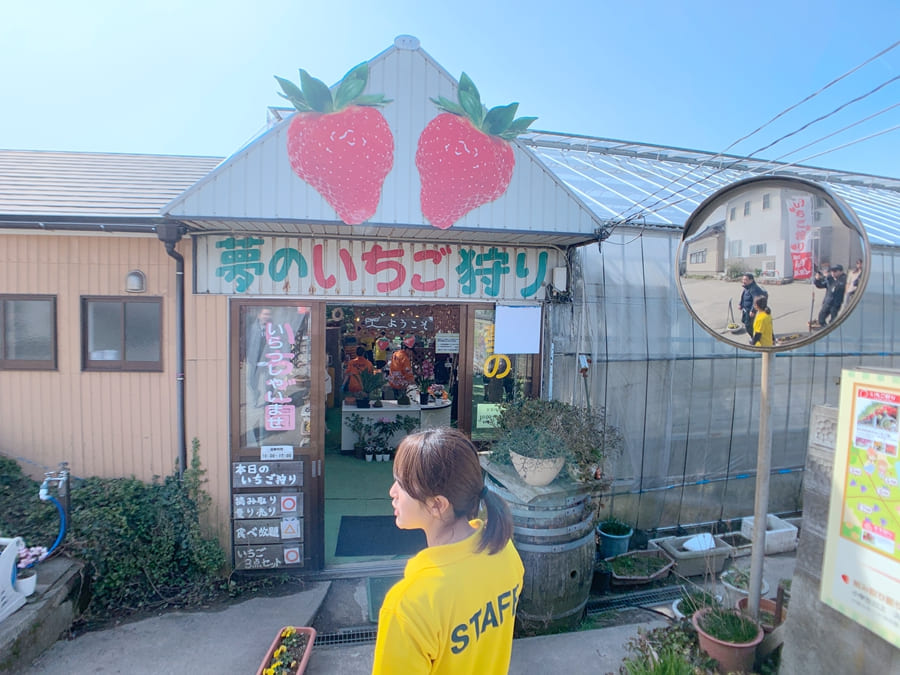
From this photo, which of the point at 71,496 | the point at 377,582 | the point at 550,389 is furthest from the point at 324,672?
the point at 550,389

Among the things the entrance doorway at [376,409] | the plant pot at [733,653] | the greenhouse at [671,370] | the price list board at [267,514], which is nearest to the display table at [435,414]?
the entrance doorway at [376,409]

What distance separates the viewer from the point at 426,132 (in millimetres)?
4387

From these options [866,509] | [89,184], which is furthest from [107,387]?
[866,509]

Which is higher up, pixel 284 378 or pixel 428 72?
pixel 428 72

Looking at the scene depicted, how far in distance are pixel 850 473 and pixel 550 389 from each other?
10.2 feet

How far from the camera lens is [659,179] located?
881 cm

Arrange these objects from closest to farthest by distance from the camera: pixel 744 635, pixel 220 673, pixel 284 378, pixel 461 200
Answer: pixel 744 635, pixel 220 673, pixel 461 200, pixel 284 378

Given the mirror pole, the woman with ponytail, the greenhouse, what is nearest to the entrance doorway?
the greenhouse

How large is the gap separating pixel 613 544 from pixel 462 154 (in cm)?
446

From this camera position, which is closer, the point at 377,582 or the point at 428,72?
the point at 428,72

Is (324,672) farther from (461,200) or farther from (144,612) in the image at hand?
(461,200)

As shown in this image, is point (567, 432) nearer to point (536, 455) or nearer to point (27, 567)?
point (536, 455)

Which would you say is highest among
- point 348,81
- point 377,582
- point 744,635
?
point 348,81

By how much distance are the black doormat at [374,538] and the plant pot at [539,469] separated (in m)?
1.90
